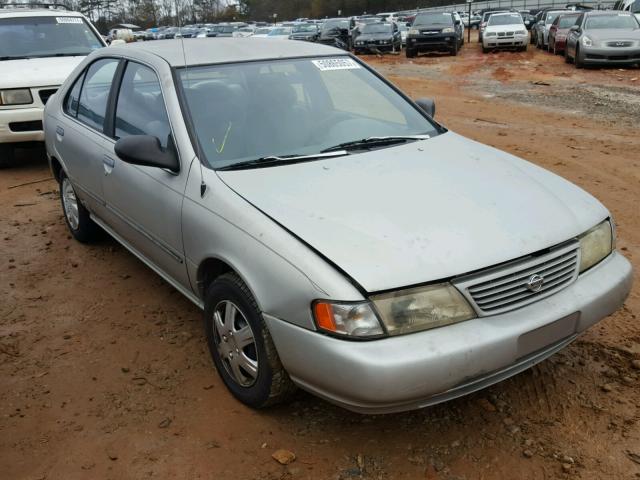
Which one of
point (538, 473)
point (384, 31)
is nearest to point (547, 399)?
point (538, 473)

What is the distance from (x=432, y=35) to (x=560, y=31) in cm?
438

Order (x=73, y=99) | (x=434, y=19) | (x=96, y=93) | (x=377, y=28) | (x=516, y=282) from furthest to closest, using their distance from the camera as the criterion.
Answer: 1. (x=377, y=28)
2. (x=434, y=19)
3. (x=73, y=99)
4. (x=96, y=93)
5. (x=516, y=282)

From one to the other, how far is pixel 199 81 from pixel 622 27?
1552 cm

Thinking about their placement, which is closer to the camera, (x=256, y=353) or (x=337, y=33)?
(x=256, y=353)

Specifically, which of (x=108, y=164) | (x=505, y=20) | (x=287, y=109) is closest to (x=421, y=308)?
(x=287, y=109)

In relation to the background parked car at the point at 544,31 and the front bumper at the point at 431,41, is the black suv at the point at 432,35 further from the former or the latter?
the background parked car at the point at 544,31

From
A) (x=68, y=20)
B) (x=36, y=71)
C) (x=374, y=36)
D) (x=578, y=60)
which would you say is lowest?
(x=578, y=60)

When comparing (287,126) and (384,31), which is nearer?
(287,126)

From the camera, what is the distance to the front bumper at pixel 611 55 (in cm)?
1555

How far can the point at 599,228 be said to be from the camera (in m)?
3.09

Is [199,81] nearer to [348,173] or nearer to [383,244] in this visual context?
[348,173]

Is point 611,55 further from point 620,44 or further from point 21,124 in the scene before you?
point 21,124

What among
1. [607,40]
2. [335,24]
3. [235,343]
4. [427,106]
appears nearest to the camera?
[235,343]

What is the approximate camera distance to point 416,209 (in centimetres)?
286
